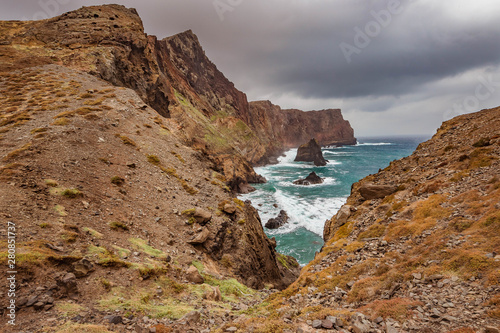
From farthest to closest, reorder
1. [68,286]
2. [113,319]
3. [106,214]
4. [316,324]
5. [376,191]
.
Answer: [376,191] → [106,214] → [68,286] → [113,319] → [316,324]

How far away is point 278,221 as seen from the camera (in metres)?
48.7

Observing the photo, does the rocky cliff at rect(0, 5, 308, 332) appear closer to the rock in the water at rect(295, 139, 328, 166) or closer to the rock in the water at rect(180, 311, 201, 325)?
the rock in the water at rect(180, 311, 201, 325)

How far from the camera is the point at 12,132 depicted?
683 inches

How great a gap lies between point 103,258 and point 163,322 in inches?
169

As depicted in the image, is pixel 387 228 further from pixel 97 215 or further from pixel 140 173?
pixel 140 173

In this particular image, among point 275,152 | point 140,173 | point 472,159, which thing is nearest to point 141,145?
point 140,173

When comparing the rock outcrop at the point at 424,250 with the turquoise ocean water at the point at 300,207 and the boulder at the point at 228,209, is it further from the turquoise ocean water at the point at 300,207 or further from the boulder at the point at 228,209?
the turquoise ocean water at the point at 300,207

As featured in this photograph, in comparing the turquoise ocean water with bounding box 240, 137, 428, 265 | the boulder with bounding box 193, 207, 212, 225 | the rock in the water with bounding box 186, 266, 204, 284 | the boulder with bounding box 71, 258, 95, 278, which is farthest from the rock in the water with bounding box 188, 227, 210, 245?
the turquoise ocean water with bounding box 240, 137, 428, 265

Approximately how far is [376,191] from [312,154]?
130904 mm

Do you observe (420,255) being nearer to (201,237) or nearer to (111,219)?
(201,237)

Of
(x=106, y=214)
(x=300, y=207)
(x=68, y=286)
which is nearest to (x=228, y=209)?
(x=106, y=214)

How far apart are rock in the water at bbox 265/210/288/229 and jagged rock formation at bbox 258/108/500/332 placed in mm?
29449

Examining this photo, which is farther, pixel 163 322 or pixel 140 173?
pixel 140 173

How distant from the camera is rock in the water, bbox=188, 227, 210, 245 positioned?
49.7 ft
